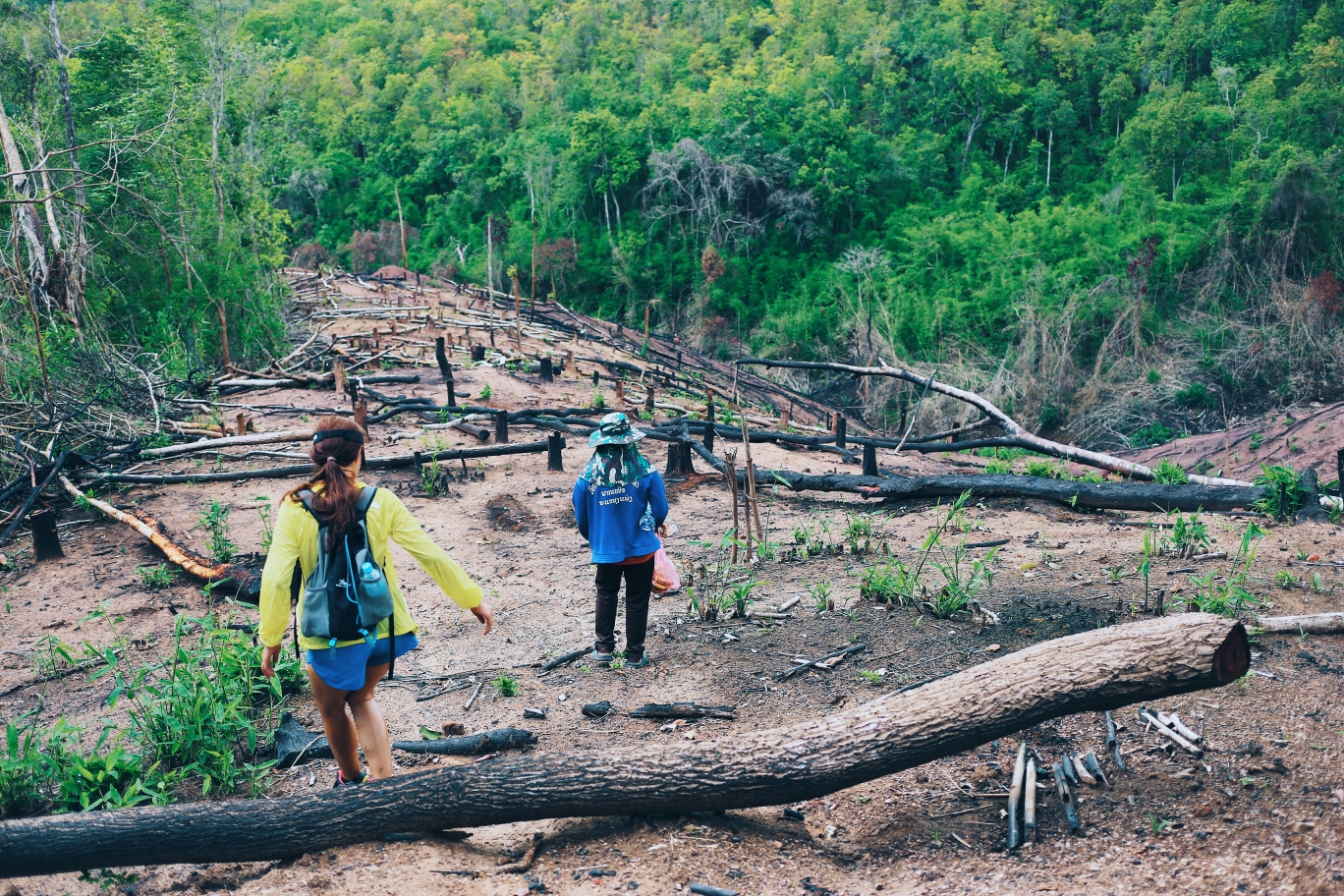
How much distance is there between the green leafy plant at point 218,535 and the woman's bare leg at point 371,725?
169 inches

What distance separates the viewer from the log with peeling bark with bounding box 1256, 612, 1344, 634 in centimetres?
462

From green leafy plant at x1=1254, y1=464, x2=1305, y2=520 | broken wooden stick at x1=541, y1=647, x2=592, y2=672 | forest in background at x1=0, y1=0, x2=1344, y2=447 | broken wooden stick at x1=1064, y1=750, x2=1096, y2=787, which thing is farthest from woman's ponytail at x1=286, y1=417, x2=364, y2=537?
forest in background at x1=0, y1=0, x2=1344, y2=447

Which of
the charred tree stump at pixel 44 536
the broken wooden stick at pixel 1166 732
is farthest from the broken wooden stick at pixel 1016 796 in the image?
the charred tree stump at pixel 44 536

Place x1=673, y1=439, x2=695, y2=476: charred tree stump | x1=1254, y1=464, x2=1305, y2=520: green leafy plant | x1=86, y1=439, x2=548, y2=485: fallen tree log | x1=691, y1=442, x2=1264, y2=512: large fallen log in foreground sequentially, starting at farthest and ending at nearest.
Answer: x1=673, y1=439, x2=695, y2=476: charred tree stump
x1=86, y1=439, x2=548, y2=485: fallen tree log
x1=691, y1=442, x2=1264, y2=512: large fallen log in foreground
x1=1254, y1=464, x2=1305, y2=520: green leafy plant

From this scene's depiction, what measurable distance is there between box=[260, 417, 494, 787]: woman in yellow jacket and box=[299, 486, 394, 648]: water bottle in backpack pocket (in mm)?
46

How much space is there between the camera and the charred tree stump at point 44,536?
7.85m

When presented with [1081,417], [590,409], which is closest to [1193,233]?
[1081,417]

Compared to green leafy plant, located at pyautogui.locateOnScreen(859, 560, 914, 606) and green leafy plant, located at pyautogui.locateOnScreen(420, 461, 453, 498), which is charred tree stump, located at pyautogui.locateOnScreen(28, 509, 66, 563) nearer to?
green leafy plant, located at pyautogui.locateOnScreen(420, 461, 453, 498)

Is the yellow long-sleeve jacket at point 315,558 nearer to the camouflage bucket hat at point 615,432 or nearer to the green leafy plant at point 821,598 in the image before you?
the camouflage bucket hat at point 615,432

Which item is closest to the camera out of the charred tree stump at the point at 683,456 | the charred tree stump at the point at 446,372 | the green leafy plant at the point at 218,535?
the green leafy plant at the point at 218,535

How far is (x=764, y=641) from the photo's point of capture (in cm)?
545

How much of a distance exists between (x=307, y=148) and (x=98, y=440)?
41.4 metres

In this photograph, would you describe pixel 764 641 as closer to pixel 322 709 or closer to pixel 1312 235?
pixel 322 709

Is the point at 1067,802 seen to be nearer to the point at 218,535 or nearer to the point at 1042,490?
the point at 1042,490
